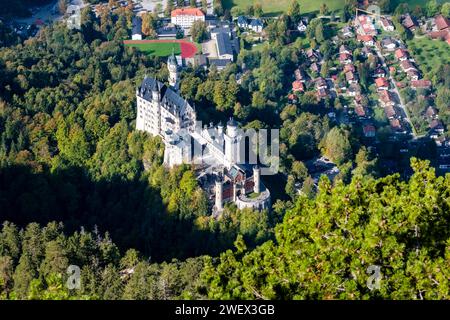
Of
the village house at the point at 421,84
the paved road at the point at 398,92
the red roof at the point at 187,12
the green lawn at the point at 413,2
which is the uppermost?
the red roof at the point at 187,12

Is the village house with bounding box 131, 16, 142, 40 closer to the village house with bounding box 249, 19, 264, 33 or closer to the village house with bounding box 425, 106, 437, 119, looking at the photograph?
the village house with bounding box 249, 19, 264, 33

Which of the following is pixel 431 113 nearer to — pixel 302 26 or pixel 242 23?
pixel 302 26

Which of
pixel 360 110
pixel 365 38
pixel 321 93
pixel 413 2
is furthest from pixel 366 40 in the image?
pixel 360 110

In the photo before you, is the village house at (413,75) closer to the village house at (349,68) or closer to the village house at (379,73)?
the village house at (379,73)

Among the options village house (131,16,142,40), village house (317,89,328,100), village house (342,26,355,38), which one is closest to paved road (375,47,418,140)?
village house (342,26,355,38)

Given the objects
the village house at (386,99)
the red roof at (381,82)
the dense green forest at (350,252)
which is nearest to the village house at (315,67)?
the red roof at (381,82)

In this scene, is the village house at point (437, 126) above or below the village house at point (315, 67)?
above
